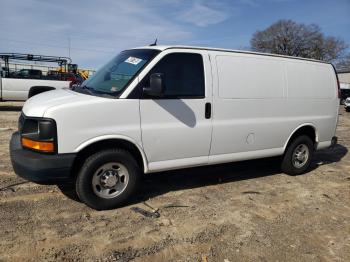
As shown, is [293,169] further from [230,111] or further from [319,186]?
[230,111]

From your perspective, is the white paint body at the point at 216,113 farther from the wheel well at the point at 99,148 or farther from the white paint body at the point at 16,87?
the white paint body at the point at 16,87

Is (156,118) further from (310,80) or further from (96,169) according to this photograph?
(310,80)

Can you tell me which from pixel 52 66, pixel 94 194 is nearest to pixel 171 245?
pixel 94 194

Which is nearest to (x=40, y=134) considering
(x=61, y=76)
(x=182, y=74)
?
(x=182, y=74)

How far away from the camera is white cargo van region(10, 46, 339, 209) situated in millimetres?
4156

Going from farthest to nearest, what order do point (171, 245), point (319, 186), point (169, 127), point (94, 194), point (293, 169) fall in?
point (293, 169) < point (319, 186) < point (169, 127) < point (94, 194) < point (171, 245)

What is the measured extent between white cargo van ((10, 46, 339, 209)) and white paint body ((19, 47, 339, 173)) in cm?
1

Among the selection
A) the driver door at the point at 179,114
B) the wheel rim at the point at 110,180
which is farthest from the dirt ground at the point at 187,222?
the driver door at the point at 179,114

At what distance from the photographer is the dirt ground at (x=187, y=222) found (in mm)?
3662

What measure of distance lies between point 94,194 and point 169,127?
4.21 ft

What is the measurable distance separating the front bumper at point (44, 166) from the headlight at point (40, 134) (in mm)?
85

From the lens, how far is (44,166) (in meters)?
4.05

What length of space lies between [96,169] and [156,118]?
994 mm

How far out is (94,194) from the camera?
14.5 feet
